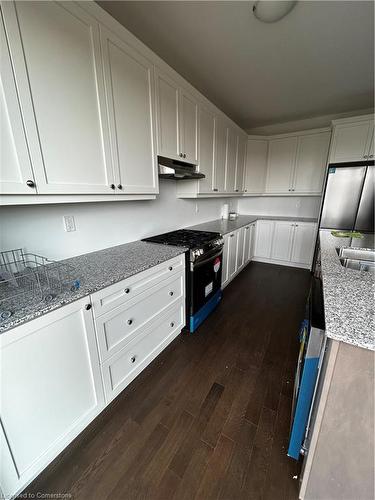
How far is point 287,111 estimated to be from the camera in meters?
3.12

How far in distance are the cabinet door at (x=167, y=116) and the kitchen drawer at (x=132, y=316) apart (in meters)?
1.18

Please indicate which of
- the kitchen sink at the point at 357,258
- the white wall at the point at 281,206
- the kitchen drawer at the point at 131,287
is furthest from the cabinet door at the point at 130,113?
the white wall at the point at 281,206

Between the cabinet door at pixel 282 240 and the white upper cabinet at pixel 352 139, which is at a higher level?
the white upper cabinet at pixel 352 139

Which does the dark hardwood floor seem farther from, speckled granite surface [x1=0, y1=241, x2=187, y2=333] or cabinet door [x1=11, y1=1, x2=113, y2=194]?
cabinet door [x1=11, y1=1, x2=113, y2=194]

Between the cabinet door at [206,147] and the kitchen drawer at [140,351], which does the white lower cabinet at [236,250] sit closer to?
the cabinet door at [206,147]

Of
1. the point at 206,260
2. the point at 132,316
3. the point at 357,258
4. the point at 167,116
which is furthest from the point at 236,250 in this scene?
the point at 132,316

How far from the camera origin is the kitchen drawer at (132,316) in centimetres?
120

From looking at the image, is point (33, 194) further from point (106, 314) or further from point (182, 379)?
point (182, 379)

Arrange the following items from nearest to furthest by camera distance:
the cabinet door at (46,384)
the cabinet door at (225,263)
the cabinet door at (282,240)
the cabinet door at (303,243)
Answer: the cabinet door at (46,384) < the cabinet door at (225,263) < the cabinet door at (303,243) < the cabinet door at (282,240)

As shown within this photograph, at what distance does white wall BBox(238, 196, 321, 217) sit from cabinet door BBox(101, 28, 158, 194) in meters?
3.18

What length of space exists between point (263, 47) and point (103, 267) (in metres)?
2.32

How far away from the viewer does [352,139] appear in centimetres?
294

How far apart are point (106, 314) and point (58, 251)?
0.63 m

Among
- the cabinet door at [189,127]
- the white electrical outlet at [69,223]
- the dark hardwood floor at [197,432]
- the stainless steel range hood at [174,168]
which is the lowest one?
the dark hardwood floor at [197,432]
